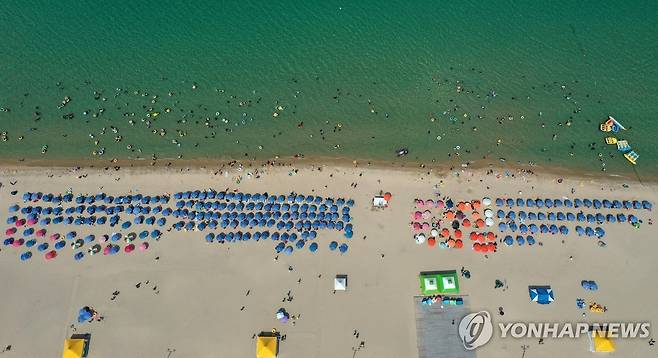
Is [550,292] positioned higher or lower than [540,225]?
lower

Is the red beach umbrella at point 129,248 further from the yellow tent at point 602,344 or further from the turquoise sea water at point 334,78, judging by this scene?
the yellow tent at point 602,344

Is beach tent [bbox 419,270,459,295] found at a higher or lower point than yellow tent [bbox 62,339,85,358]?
higher

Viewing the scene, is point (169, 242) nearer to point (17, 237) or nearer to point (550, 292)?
point (17, 237)

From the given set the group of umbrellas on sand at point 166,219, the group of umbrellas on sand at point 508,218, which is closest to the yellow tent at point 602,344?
the group of umbrellas on sand at point 508,218

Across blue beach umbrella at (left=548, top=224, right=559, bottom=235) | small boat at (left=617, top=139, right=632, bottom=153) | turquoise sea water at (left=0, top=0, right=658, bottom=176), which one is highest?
turquoise sea water at (left=0, top=0, right=658, bottom=176)

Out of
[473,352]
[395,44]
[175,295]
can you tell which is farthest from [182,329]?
[395,44]

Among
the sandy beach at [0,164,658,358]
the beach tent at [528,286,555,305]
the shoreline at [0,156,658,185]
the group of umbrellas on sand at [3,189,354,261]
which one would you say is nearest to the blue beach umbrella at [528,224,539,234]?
the sandy beach at [0,164,658,358]

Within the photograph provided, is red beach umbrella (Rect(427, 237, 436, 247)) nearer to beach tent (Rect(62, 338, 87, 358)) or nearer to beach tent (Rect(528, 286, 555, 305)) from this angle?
beach tent (Rect(528, 286, 555, 305))
